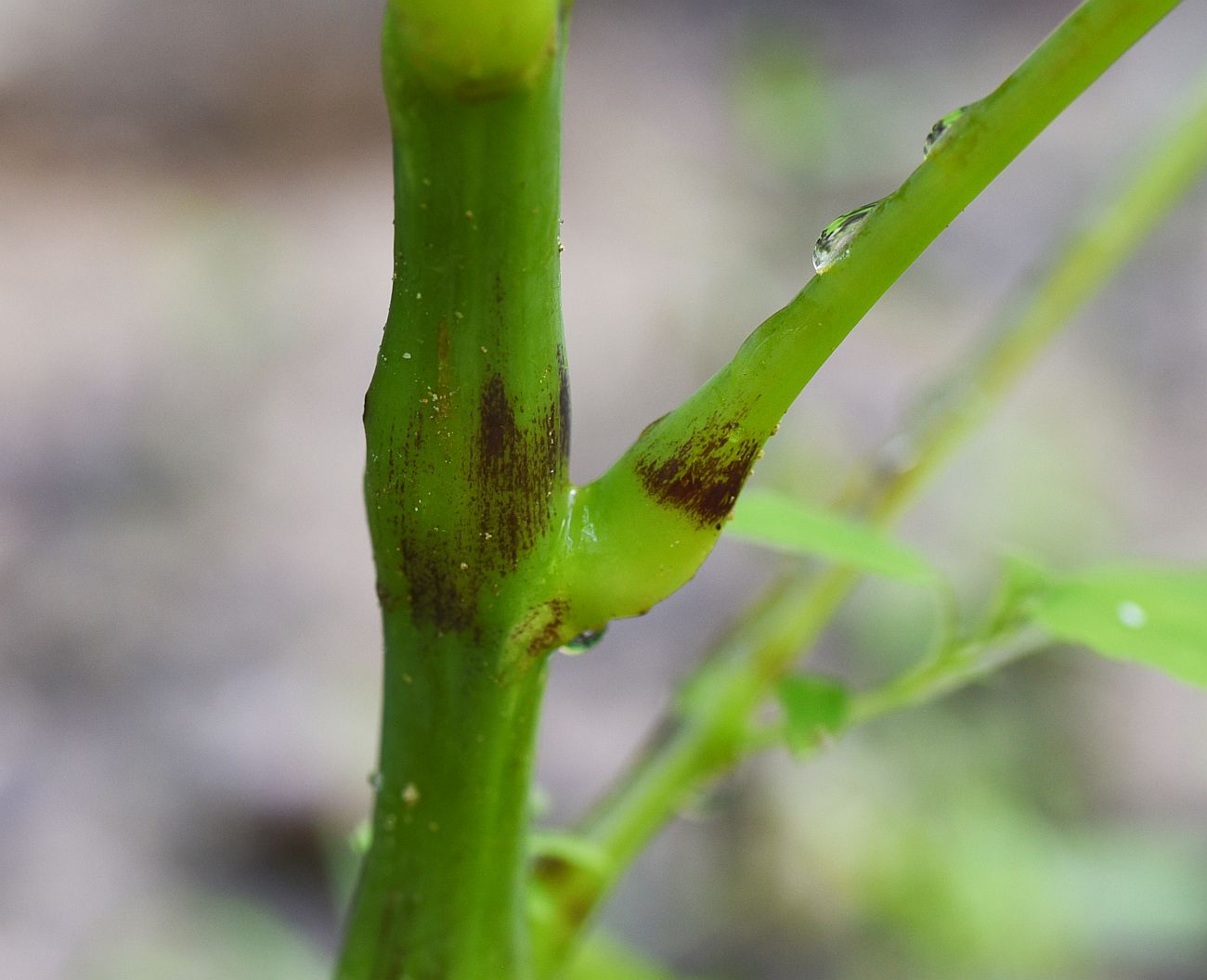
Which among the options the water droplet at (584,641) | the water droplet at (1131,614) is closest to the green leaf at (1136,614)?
the water droplet at (1131,614)

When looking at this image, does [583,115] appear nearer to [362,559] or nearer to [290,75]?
[290,75]

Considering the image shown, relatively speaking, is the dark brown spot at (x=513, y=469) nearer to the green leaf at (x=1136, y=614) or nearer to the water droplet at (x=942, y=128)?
the water droplet at (x=942, y=128)

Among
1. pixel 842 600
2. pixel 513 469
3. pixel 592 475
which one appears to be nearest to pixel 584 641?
pixel 513 469

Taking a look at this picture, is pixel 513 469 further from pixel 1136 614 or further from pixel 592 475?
pixel 592 475

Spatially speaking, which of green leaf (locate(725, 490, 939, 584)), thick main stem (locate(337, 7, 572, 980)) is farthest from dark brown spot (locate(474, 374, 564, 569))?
green leaf (locate(725, 490, 939, 584))

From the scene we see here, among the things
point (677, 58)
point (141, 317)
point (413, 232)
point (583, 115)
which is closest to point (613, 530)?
point (413, 232)
